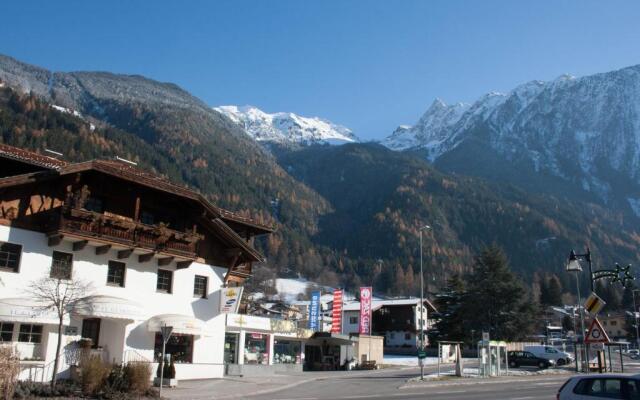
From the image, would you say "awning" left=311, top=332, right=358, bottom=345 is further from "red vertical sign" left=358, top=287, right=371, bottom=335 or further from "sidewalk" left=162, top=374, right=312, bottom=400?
"sidewalk" left=162, top=374, right=312, bottom=400

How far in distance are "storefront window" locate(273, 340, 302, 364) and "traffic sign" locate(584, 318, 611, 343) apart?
2980cm

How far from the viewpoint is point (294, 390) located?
31359mm

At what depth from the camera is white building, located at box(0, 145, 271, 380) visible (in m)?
27.0

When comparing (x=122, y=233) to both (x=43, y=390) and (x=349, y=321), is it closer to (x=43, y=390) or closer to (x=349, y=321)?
(x=43, y=390)

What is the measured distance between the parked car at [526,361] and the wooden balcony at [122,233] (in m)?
40.5

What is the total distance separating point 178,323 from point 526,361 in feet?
137

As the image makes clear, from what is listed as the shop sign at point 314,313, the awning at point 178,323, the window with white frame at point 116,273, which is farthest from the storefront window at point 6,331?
the shop sign at point 314,313

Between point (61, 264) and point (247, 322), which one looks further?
point (247, 322)

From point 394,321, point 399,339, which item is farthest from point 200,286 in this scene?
point 399,339

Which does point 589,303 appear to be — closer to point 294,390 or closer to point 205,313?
point 294,390

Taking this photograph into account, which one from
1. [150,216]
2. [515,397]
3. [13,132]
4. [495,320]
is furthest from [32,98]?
[515,397]

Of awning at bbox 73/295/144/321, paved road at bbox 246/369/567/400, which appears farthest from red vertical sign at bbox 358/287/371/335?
awning at bbox 73/295/144/321

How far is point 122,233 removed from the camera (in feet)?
98.0

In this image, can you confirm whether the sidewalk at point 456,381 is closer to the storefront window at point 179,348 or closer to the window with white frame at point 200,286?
the storefront window at point 179,348
